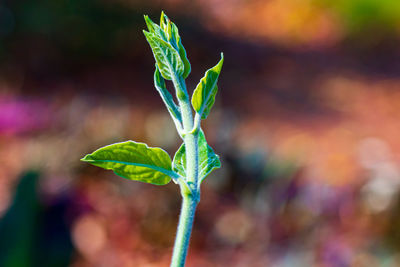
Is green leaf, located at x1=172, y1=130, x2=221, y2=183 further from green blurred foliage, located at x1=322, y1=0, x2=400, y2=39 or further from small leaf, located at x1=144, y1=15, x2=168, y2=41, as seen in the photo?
green blurred foliage, located at x1=322, y1=0, x2=400, y2=39

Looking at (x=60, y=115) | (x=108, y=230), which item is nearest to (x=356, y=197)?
(x=108, y=230)

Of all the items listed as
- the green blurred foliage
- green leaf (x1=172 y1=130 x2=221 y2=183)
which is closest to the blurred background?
the green blurred foliage

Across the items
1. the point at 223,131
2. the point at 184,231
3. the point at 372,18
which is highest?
the point at 372,18

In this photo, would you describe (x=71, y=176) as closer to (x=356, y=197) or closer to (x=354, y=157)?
(x=356, y=197)

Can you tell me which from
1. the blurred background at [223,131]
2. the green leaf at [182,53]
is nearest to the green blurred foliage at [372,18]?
the blurred background at [223,131]

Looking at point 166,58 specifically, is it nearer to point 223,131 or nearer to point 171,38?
point 171,38

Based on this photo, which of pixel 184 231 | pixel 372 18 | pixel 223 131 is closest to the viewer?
pixel 184 231

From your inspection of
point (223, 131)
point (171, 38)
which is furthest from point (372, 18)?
point (171, 38)

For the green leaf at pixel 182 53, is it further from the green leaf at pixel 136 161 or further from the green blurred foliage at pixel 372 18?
the green blurred foliage at pixel 372 18
